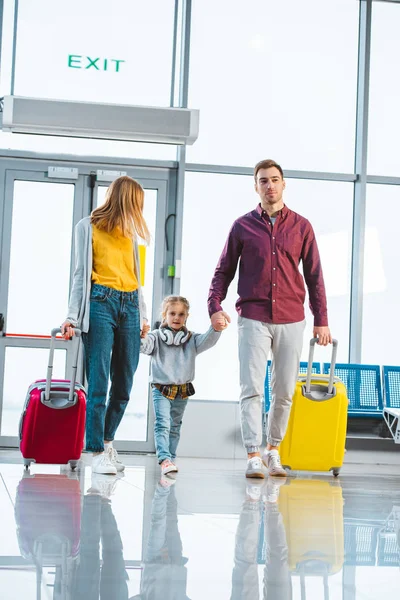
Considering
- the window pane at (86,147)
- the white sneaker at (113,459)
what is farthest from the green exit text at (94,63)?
the white sneaker at (113,459)

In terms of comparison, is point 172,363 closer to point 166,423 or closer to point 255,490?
point 166,423

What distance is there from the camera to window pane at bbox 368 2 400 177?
6.50m

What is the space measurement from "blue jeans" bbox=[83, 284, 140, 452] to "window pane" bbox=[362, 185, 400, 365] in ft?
10.0

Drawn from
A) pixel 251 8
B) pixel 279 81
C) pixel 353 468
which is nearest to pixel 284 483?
pixel 353 468

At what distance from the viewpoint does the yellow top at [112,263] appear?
3.74 metres

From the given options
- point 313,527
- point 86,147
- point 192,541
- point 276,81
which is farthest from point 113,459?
point 276,81

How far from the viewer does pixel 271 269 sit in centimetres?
399

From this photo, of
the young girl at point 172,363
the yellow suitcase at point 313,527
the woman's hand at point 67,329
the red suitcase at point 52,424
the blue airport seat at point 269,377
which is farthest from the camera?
the blue airport seat at point 269,377

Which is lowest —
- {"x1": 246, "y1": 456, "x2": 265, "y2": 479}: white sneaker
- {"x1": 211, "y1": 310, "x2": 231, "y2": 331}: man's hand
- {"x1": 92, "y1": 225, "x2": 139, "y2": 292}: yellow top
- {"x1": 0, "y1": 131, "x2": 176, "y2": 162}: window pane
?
{"x1": 246, "y1": 456, "x2": 265, "y2": 479}: white sneaker

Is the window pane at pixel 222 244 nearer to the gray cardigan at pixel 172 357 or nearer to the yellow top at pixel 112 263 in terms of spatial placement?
the gray cardigan at pixel 172 357

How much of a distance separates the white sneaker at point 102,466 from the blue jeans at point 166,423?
15.8 inches

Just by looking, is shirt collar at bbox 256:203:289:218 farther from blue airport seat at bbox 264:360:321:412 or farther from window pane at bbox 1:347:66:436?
window pane at bbox 1:347:66:436

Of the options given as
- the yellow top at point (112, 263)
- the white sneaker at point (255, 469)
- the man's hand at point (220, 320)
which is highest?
the yellow top at point (112, 263)

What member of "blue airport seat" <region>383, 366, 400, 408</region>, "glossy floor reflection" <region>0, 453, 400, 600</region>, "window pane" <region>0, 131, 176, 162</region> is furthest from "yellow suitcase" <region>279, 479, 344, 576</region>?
"window pane" <region>0, 131, 176, 162</region>
